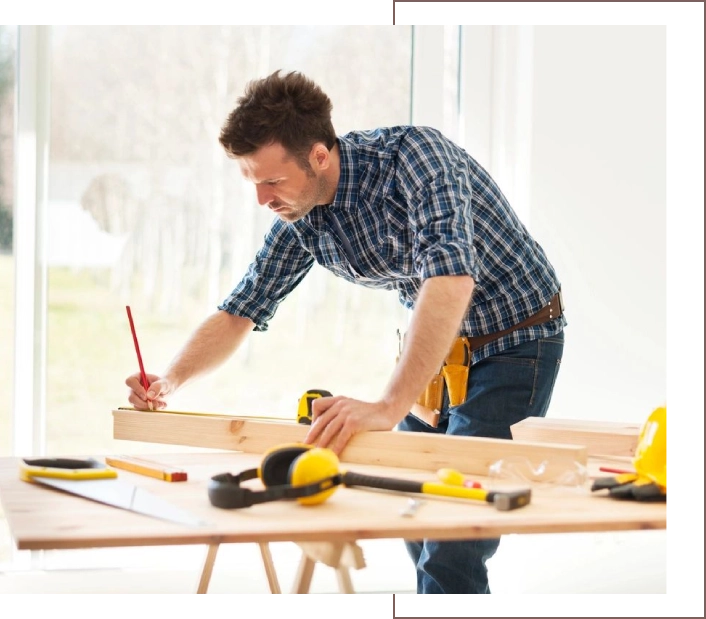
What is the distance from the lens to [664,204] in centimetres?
348

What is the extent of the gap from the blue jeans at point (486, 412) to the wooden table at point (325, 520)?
2.39ft

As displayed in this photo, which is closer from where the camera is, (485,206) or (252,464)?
(252,464)

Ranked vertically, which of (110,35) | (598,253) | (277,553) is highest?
(110,35)

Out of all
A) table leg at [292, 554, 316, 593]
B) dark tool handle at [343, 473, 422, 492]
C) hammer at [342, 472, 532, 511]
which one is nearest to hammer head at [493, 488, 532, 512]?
hammer at [342, 472, 532, 511]

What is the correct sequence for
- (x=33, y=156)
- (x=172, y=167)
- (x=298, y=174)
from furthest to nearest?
1. (x=172, y=167)
2. (x=33, y=156)
3. (x=298, y=174)

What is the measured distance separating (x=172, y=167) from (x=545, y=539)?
2.08 m

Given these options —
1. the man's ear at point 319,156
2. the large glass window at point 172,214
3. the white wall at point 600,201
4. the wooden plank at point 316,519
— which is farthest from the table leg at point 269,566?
the white wall at point 600,201

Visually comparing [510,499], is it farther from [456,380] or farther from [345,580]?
[456,380]

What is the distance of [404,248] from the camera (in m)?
2.15

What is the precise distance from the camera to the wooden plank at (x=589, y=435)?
1.68 metres

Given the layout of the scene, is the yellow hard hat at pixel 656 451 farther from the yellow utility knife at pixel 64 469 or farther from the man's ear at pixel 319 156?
the man's ear at pixel 319 156

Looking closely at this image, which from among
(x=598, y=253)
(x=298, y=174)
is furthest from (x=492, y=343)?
(x=598, y=253)

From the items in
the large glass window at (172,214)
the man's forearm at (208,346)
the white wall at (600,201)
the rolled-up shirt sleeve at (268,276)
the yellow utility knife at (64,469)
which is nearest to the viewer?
the yellow utility knife at (64,469)
